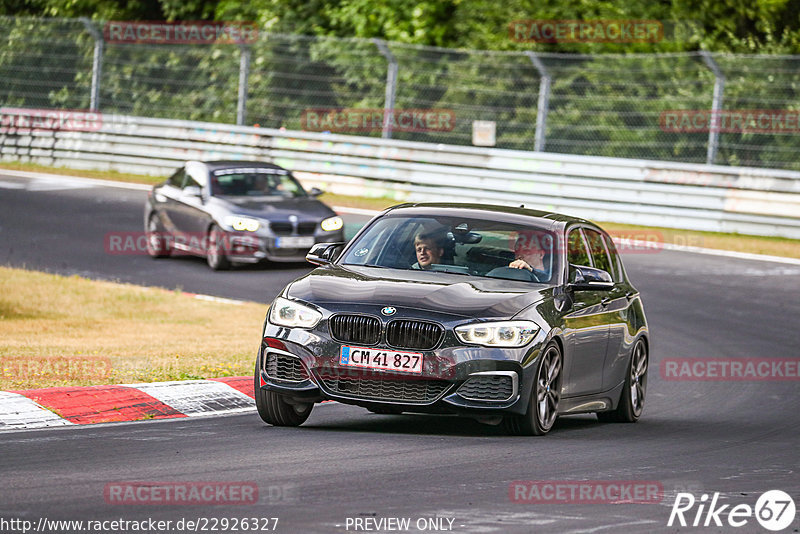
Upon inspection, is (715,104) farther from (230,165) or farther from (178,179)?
(178,179)

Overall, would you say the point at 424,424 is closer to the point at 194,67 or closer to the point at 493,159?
the point at 493,159

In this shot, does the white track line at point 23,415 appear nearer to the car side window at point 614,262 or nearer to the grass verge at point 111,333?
the grass verge at point 111,333

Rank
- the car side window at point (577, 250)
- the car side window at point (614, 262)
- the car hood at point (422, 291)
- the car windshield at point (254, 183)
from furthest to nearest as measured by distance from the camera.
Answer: the car windshield at point (254, 183) → the car side window at point (614, 262) → the car side window at point (577, 250) → the car hood at point (422, 291)

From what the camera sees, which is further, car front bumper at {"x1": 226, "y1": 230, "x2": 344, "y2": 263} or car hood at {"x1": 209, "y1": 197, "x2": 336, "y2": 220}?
car hood at {"x1": 209, "y1": 197, "x2": 336, "y2": 220}

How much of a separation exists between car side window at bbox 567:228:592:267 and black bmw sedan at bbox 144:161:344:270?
987cm

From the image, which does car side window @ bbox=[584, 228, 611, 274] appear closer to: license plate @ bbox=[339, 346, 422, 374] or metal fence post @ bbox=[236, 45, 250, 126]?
license plate @ bbox=[339, 346, 422, 374]

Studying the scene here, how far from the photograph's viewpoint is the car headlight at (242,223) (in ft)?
67.5

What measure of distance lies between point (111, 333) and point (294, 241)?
5.48 metres

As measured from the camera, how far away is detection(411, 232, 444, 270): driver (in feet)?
33.5

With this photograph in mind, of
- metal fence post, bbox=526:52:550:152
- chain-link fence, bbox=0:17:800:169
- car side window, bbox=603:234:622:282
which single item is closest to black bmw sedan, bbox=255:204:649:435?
car side window, bbox=603:234:622:282

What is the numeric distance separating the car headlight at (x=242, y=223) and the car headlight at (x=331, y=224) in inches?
37.2

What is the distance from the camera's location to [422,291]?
938 cm

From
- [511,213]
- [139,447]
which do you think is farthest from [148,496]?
[511,213]

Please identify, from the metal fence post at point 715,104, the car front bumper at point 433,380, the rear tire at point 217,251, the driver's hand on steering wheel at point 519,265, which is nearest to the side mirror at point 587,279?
the driver's hand on steering wheel at point 519,265
